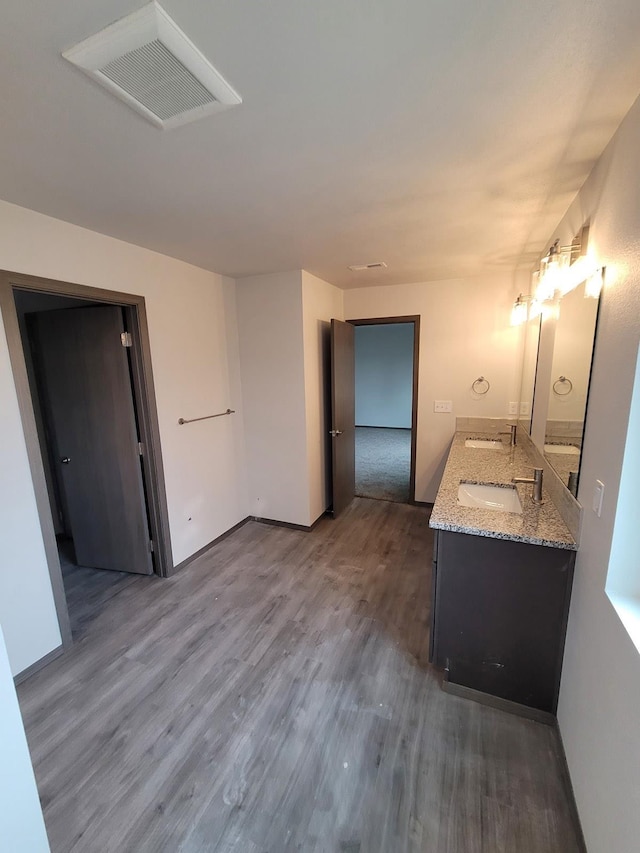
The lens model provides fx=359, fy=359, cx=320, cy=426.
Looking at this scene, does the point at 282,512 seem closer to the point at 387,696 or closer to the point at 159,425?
the point at 159,425

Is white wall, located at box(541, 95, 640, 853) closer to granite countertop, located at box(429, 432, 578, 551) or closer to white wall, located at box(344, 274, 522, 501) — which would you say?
granite countertop, located at box(429, 432, 578, 551)

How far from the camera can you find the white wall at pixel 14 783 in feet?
2.87

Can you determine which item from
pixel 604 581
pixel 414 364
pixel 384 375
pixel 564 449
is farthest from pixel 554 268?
pixel 384 375

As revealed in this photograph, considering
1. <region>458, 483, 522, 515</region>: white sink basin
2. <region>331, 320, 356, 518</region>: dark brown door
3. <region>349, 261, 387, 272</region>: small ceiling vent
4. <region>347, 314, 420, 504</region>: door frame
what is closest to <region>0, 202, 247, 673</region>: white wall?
<region>331, 320, 356, 518</region>: dark brown door

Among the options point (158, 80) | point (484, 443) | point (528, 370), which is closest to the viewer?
point (158, 80)

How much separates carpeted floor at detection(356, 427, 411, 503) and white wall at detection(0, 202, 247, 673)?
5.85 feet

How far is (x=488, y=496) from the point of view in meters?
2.29

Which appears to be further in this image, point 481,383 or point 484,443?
point 481,383

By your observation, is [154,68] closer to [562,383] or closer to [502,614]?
[562,383]

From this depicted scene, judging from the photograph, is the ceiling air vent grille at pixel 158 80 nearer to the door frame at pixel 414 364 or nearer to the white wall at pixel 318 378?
the white wall at pixel 318 378

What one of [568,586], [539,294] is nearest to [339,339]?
[539,294]

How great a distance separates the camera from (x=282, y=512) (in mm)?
3613

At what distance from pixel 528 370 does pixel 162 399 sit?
120 inches

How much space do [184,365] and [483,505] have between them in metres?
2.42
